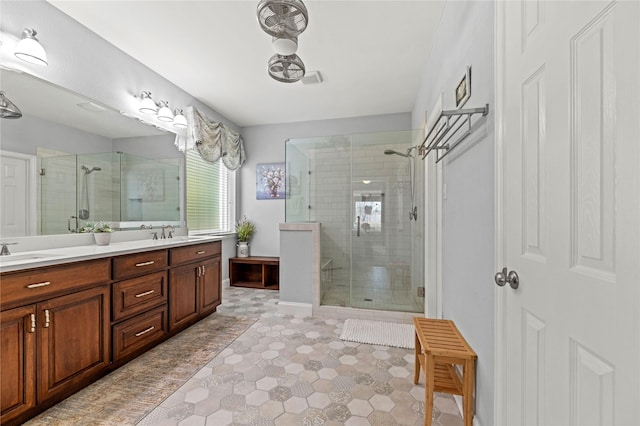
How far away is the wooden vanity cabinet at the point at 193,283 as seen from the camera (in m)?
2.45

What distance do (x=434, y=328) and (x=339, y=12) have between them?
7.55ft

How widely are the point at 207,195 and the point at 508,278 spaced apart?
150 inches

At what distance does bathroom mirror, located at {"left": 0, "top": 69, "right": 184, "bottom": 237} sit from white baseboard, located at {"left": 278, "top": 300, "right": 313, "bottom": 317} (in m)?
1.68

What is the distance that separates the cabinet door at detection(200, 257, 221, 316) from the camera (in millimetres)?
2815

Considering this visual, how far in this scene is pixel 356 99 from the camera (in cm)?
365

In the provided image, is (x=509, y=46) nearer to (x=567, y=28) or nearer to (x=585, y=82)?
(x=567, y=28)

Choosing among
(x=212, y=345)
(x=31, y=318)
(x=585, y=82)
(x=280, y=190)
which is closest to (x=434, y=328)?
(x=585, y=82)

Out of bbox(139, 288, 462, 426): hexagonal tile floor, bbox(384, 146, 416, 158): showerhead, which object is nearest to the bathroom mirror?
bbox(139, 288, 462, 426): hexagonal tile floor

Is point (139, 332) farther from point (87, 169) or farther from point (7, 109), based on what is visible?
point (7, 109)

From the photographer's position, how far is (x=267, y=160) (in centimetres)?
459

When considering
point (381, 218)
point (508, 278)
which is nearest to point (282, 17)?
point (508, 278)

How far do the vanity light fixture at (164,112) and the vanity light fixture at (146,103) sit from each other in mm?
115

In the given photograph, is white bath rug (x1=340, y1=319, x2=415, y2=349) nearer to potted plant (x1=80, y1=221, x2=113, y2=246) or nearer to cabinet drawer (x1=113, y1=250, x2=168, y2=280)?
cabinet drawer (x1=113, y1=250, x2=168, y2=280)

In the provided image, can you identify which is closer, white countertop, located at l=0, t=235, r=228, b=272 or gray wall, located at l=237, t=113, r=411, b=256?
white countertop, located at l=0, t=235, r=228, b=272
